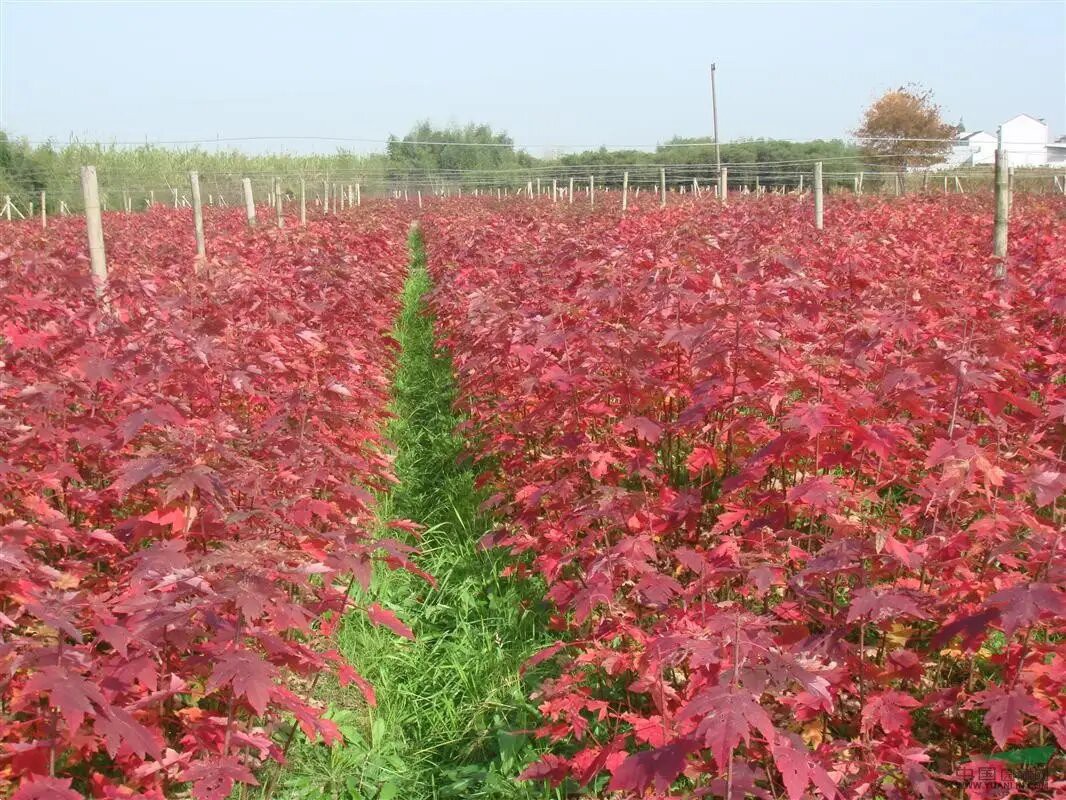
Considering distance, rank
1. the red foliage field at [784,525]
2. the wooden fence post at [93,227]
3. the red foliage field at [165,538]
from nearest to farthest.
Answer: the red foliage field at [165,538], the red foliage field at [784,525], the wooden fence post at [93,227]

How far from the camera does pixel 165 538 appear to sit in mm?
3221

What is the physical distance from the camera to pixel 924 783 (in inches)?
92.0

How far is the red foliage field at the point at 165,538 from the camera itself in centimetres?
219

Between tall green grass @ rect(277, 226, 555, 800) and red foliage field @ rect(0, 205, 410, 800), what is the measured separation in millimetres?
280

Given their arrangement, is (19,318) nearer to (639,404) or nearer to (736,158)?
(639,404)

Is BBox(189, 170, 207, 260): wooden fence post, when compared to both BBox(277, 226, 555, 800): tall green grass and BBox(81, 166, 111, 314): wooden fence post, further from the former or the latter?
BBox(277, 226, 555, 800): tall green grass

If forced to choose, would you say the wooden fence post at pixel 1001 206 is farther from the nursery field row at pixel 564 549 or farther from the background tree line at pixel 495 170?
the background tree line at pixel 495 170

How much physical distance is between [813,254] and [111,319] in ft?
17.1

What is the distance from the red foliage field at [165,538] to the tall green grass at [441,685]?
0.28m

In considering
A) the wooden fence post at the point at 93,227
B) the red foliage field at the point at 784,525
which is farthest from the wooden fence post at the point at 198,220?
the red foliage field at the point at 784,525

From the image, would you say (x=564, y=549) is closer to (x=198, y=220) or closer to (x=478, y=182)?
(x=198, y=220)

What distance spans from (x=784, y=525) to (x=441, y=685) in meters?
1.70

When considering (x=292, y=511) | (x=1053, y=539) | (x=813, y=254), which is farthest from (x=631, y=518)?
(x=813, y=254)

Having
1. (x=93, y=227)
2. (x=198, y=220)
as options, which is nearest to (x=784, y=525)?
(x=93, y=227)
